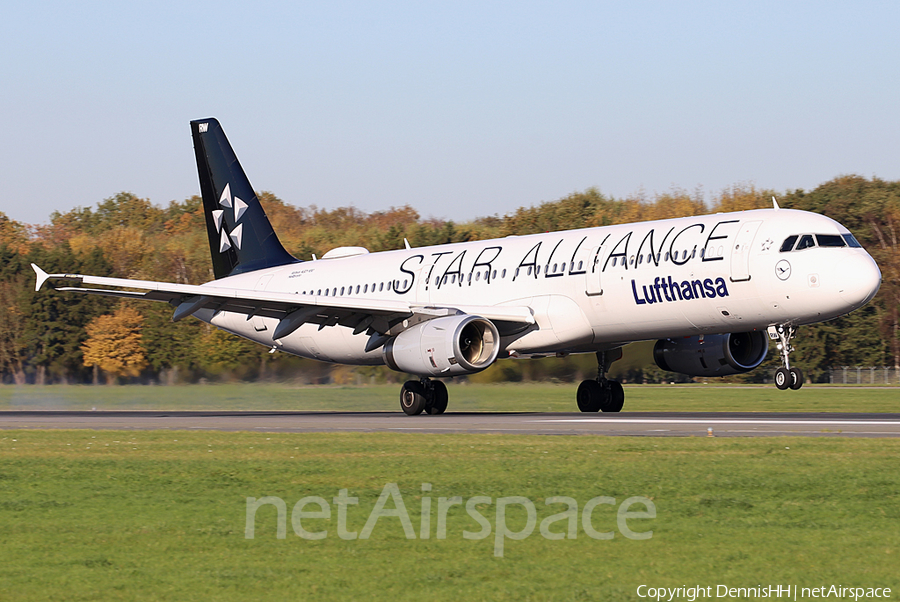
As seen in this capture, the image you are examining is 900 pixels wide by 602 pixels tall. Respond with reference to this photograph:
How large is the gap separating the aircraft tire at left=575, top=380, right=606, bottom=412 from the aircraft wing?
363cm

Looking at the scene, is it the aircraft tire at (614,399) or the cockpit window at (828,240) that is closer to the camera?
the cockpit window at (828,240)

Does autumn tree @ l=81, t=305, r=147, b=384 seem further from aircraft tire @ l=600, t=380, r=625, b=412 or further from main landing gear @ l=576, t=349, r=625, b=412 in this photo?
aircraft tire @ l=600, t=380, r=625, b=412

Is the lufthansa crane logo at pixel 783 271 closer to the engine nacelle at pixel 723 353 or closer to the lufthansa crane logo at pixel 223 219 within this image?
the engine nacelle at pixel 723 353

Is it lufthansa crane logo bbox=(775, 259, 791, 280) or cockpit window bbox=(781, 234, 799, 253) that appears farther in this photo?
cockpit window bbox=(781, 234, 799, 253)

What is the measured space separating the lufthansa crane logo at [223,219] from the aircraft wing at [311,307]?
Result: 7515 mm

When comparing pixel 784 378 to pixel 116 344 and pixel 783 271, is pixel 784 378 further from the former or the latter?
pixel 116 344

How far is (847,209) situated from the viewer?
75.1 meters

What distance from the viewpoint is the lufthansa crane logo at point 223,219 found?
125 feet

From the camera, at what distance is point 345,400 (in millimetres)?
34219

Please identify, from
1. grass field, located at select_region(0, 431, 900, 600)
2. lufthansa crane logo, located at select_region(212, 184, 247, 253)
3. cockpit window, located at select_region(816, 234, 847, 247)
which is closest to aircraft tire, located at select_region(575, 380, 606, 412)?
cockpit window, located at select_region(816, 234, 847, 247)

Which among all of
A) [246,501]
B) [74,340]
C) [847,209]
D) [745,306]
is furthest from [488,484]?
[847,209]

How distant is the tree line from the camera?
37094 mm

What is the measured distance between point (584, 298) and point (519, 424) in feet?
18.6

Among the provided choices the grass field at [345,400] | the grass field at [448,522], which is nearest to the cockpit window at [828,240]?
the grass field at [345,400]
